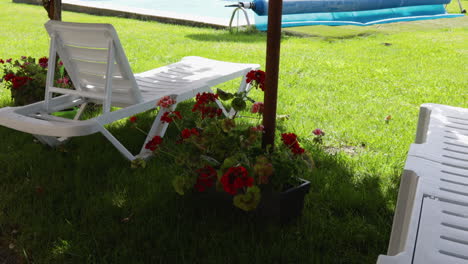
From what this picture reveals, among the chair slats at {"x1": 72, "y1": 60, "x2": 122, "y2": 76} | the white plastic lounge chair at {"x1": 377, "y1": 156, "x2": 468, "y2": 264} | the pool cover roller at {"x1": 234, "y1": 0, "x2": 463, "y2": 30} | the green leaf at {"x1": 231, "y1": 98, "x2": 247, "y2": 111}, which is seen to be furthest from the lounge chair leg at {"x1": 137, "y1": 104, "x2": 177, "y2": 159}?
the pool cover roller at {"x1": 234, "y1": 0, "x2": 463, "y2": 30}

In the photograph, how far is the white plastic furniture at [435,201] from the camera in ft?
4.70

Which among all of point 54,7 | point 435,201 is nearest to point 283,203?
point 435,201

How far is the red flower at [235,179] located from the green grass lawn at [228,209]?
367mm

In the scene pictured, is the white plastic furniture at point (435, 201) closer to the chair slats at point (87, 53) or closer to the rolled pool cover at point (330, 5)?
the chair slats at point (87, 53)

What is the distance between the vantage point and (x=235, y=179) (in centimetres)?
213

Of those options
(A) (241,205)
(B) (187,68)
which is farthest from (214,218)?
(B) (187,68)

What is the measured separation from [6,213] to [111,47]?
121 centimetres

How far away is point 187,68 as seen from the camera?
439 centimetres

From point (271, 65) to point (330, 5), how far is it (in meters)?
8.93

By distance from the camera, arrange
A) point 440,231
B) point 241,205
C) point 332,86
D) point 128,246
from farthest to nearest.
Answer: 1. point 332,86
2. point 128,246
3. point 241,205
4. point 440,231

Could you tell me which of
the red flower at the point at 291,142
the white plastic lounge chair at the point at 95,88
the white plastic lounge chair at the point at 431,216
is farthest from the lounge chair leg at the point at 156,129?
the white plastic lounge chair at the point at 431,216

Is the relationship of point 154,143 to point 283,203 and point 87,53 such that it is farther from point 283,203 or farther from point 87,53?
point 87,53

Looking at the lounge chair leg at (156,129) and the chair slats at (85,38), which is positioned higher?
the chair slats at (85,38)

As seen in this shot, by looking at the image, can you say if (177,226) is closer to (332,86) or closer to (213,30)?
(332,86)
